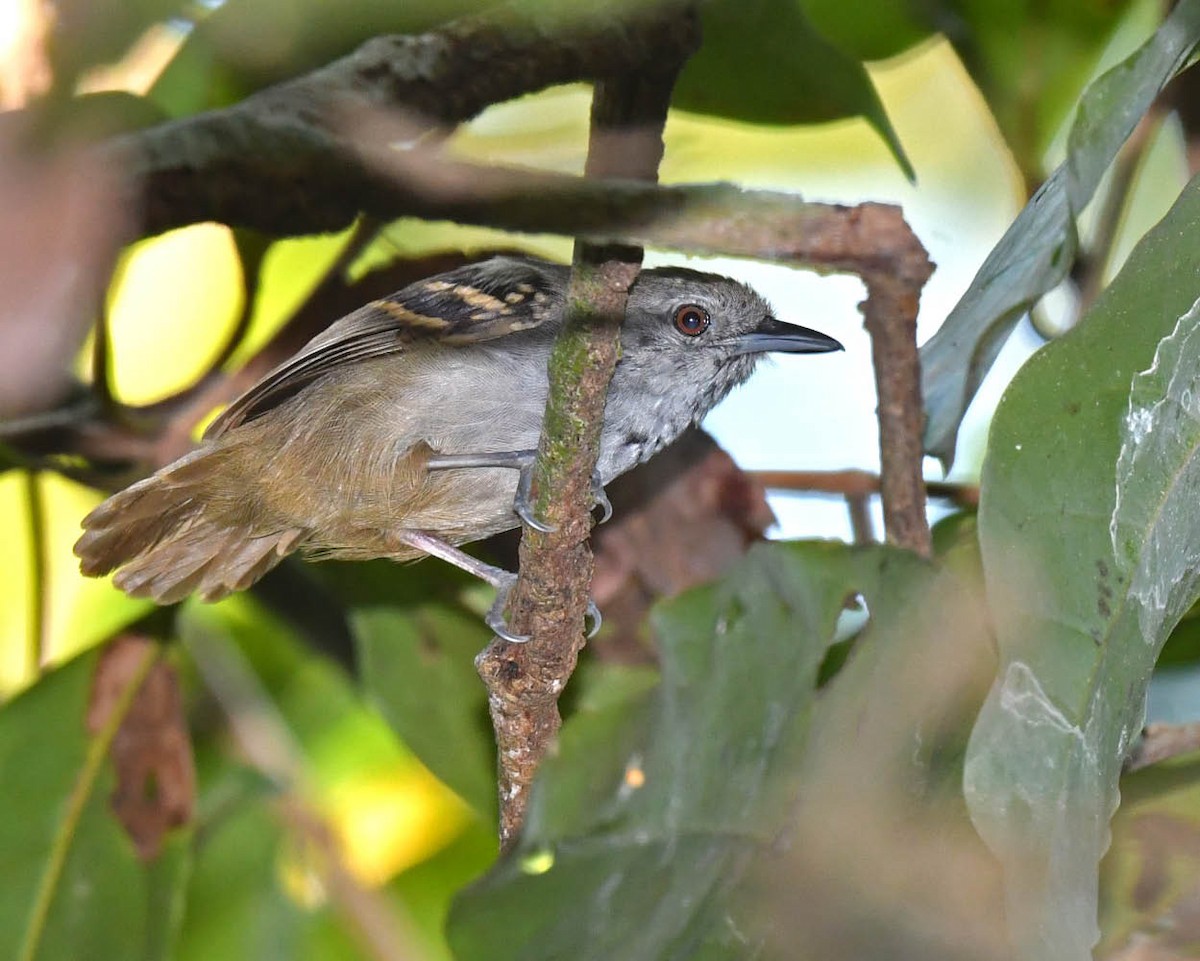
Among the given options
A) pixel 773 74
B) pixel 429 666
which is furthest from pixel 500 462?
pixel 773 74

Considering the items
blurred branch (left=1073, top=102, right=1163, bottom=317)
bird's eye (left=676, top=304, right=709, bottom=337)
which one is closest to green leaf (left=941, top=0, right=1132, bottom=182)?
blurred branch (left=1073, top=102, right=1163, bottom=317)

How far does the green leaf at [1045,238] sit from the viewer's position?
2.29 m

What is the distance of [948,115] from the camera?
195 inches

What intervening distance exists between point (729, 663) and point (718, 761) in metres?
0.20

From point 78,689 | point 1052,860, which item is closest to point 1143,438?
point 1052,860

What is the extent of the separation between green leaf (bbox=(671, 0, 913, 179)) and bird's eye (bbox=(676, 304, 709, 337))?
627 millimetres

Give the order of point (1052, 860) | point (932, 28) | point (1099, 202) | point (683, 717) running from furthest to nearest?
point (1099, 202) < point (932, 28) < point (683, 717) < point (1052, 860)

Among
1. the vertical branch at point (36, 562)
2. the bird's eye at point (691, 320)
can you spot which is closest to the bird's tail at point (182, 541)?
the vertical branch at point (36, 562)

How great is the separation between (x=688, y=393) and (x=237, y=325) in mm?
1262

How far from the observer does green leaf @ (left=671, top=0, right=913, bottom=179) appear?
3045 millimetres

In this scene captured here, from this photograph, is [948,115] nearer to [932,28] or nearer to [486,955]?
[932,28]

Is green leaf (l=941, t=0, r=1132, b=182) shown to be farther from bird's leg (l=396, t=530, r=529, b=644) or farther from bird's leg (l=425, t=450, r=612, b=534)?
bird's leg (l=396, t=530, r=529, b=644)

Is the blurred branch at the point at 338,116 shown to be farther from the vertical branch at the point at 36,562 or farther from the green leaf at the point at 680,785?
the vertical branch at the point at 36,562

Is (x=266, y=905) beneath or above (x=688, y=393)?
beneath
